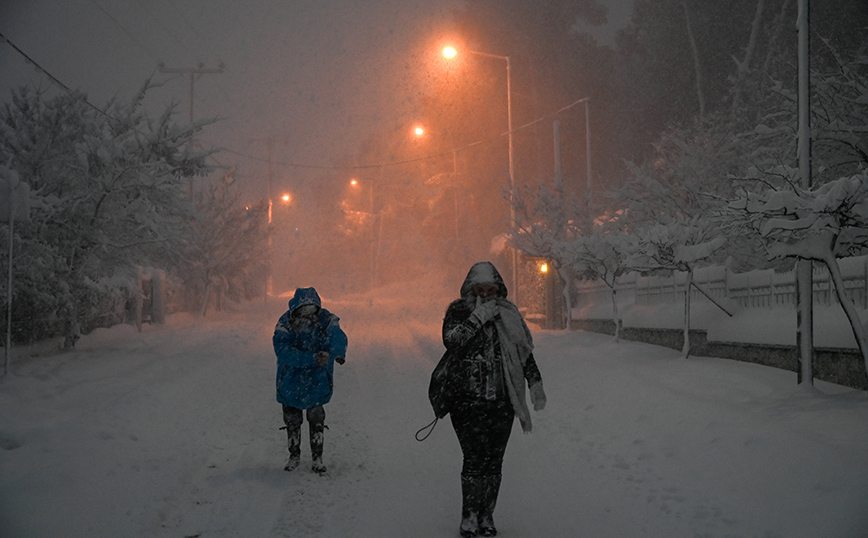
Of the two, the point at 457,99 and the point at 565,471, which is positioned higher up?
the point at 457,99

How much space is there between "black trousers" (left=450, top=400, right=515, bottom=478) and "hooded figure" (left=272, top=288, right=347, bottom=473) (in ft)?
6.21

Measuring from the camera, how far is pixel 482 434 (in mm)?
4477

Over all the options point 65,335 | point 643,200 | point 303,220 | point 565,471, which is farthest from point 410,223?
point 565,471

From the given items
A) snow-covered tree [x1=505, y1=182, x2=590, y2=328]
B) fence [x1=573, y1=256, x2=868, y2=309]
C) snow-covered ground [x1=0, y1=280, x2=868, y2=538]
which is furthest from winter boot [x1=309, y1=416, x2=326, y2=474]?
snow-covered tree [x1=505, y1=182, x2=590, y2=328]

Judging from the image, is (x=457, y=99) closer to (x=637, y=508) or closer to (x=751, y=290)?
(x=751, y=290)

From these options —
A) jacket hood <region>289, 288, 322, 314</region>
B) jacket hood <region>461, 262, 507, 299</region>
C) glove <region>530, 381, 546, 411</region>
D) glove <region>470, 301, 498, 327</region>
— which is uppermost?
jacket hood <region>461, 262, 507, 299</region>

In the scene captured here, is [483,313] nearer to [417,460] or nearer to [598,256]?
[417,460]

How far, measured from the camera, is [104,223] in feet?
39.0

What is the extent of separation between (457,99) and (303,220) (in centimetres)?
5372

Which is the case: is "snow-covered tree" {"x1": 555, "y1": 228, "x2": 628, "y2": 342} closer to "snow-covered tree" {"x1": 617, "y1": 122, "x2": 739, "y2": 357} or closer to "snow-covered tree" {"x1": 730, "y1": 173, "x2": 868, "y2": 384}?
"snow-covered tree" {"x1": 617, "y1": 122, "x2": 739, "y2": 357}

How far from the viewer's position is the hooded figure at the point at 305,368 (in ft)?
19.7

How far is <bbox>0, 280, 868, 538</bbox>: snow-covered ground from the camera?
4641 mm

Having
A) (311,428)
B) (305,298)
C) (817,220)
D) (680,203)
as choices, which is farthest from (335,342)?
(680,203)

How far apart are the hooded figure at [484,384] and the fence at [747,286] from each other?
5963 mm
